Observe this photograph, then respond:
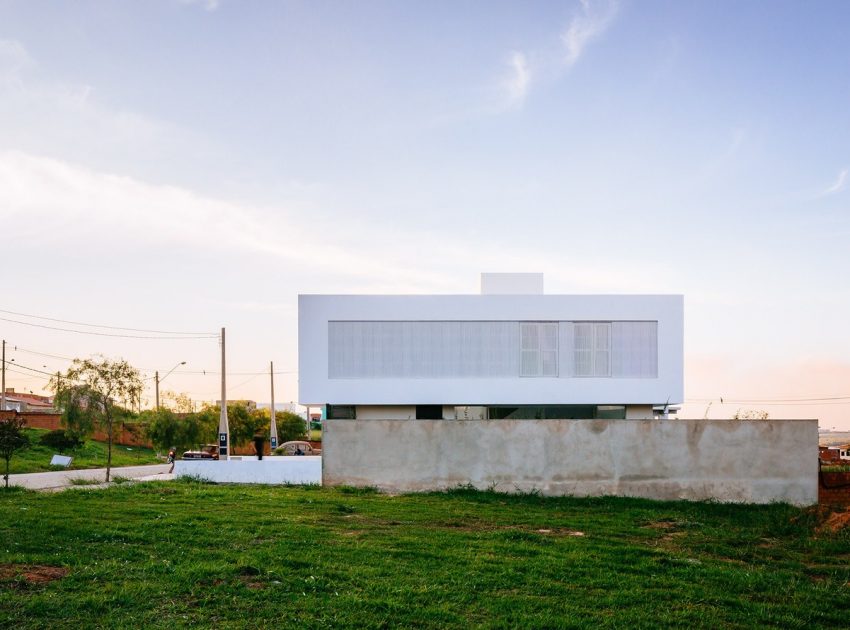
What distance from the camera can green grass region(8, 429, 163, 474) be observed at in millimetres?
35256

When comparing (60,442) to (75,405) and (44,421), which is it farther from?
(75,405)

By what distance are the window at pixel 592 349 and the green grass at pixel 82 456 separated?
24.1 m

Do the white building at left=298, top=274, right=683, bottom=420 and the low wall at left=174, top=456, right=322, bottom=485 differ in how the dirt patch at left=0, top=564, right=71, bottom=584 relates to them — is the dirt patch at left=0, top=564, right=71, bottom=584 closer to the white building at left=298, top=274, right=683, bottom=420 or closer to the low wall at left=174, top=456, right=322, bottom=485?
the low wall at left=174, top=456, right=322, bottom=485

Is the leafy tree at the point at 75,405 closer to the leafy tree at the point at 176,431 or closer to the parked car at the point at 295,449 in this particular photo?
the leafy tree at the point at 176,431

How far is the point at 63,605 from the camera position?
764 cm

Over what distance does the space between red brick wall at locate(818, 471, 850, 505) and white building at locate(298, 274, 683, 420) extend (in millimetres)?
16821

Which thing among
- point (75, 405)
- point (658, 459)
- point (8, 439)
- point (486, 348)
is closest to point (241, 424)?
point (75, 405)

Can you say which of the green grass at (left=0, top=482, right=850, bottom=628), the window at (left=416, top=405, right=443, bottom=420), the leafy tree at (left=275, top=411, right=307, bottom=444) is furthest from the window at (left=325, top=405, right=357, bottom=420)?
the green grass at (left=0, top=482, right=850, bottom=628)

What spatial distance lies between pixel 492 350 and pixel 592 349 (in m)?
4.70

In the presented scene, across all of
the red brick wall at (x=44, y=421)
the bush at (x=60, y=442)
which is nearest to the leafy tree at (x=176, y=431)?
the bush at (x=60, y=442)

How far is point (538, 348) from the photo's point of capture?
3628cm

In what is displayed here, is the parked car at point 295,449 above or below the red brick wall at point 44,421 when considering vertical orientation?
below

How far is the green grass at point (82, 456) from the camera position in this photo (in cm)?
3526

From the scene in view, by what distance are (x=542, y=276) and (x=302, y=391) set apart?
13.4 meters
